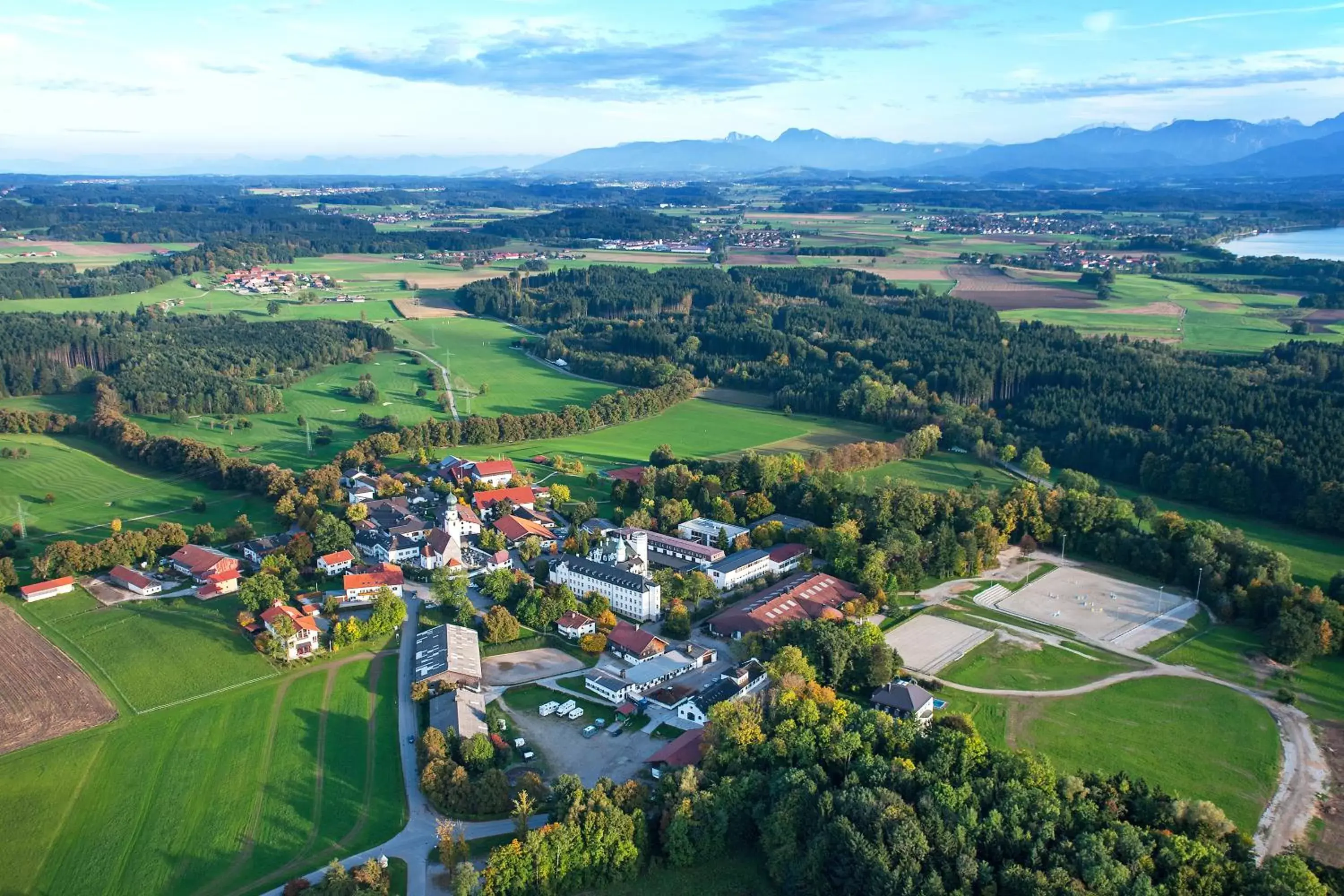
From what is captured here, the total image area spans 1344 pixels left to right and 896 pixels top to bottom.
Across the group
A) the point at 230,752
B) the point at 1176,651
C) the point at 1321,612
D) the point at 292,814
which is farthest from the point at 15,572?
the point at 1321,612

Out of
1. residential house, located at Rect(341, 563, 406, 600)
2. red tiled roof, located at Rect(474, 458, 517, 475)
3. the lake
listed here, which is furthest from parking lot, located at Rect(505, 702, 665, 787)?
the lake

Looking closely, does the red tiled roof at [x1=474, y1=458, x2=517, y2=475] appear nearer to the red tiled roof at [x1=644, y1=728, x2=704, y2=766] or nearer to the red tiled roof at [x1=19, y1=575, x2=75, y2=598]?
the red tiled roof at [x1=19, y1=575, x2=75, y2=598]

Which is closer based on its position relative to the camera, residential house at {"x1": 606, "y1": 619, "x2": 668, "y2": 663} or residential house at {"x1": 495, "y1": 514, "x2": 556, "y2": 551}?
residential house at {"x1": 606, "y1": 619, "x2": 668, "y2": 663}

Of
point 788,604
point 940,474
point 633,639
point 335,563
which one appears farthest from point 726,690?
point 940,474

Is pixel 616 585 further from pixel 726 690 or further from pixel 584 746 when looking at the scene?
pixel 584 746

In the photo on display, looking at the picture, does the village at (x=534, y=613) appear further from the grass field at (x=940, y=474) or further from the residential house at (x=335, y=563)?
the grass field at (x=940, y=474)

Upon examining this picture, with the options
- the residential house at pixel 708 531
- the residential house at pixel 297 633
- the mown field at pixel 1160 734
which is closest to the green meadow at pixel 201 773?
the residential house at pixel 297 633
